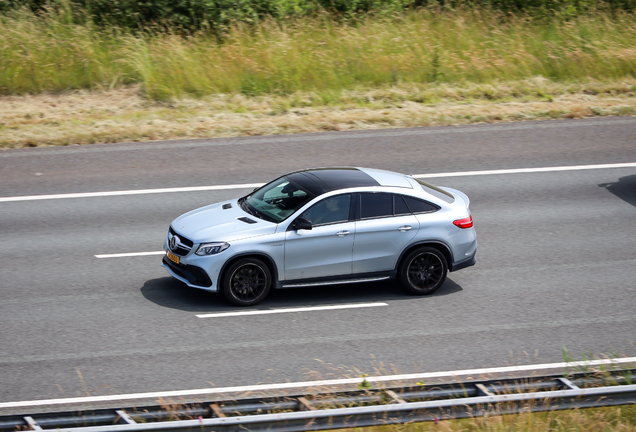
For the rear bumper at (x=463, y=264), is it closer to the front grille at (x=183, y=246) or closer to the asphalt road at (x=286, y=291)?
the asphalt road at (x=286, y=291)

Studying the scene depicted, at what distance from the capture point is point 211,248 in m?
9.57

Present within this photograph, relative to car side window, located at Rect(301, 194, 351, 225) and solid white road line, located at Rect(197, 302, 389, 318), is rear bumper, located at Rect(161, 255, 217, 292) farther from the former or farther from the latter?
car side window, located at Rect(301, 194, 351, 225)

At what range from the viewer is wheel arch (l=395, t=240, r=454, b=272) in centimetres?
1024

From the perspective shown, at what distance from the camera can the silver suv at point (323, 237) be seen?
9.65m

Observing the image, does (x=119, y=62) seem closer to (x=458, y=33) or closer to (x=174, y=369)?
(x=458, y=33)

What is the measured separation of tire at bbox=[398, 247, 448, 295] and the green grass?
1005cm

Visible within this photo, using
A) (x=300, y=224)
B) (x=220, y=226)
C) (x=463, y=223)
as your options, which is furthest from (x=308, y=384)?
(x=463, y=223)

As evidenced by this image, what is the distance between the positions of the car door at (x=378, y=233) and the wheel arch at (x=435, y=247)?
0.24 feet

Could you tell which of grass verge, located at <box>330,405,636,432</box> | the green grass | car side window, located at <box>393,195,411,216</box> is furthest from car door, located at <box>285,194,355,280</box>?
the green grass

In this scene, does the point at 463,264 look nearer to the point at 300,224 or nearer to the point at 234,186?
the point at 300,224

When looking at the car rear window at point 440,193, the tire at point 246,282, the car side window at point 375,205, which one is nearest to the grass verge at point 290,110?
the car rear window at point 440,193

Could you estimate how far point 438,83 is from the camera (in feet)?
68.9

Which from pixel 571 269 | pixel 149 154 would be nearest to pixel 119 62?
pixel 149 154

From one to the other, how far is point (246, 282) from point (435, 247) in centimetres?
272
